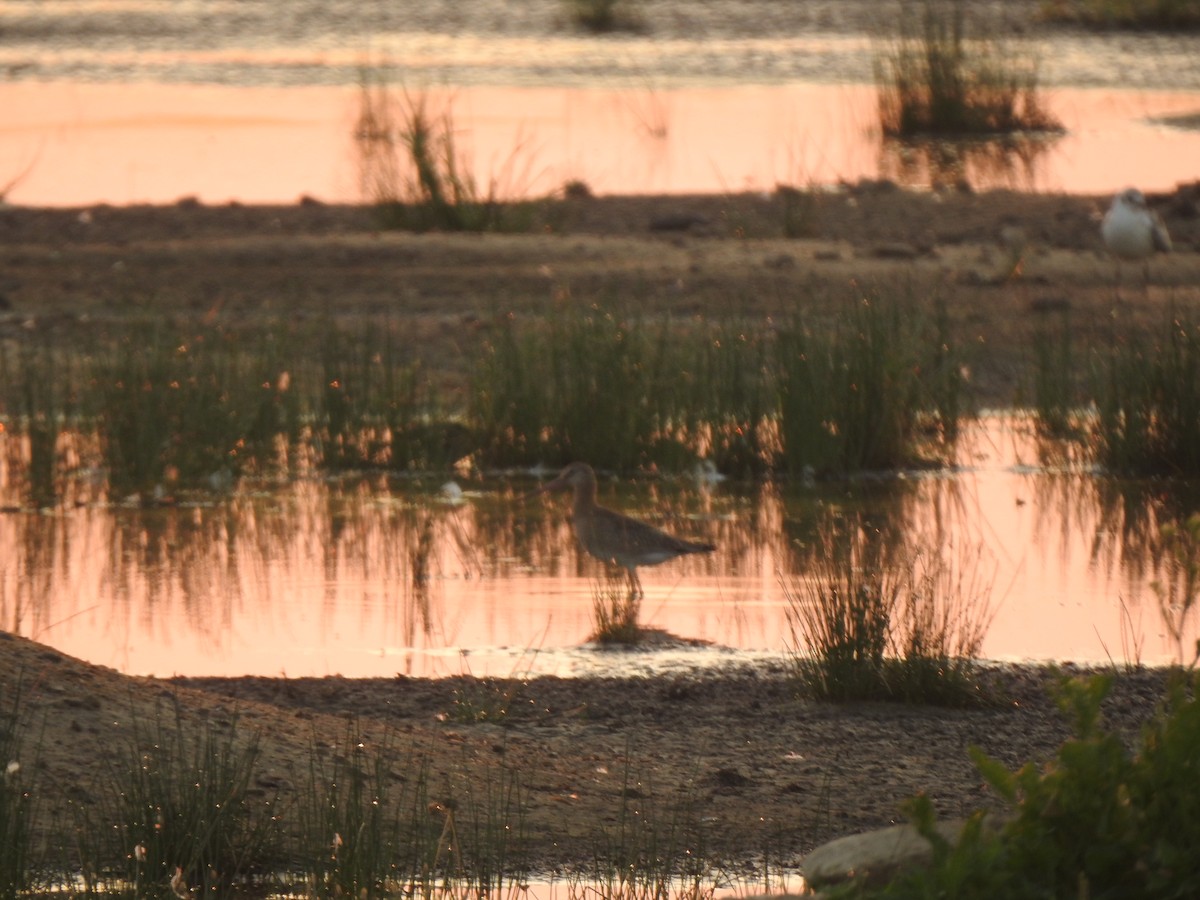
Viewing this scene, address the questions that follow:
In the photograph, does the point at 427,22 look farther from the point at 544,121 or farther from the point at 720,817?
the point at 720,817

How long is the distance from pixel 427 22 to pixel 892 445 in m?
22.2

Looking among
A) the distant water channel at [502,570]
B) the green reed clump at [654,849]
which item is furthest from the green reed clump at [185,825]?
the distant water channel at [502,570]

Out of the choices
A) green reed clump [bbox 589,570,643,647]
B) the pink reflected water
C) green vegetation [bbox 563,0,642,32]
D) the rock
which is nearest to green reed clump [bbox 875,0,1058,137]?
the pink reflected water

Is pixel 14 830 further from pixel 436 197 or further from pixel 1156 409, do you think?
pixel 436 197

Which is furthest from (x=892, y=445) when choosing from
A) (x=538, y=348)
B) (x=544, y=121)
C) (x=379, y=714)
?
(x=544, y=121)

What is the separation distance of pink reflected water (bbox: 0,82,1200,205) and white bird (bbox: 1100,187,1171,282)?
11.0ft

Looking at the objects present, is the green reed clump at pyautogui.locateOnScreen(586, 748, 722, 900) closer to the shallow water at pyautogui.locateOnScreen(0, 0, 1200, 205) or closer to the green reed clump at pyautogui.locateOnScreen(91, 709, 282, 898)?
the green reed clump at pyautogui.locateOnScreen(91, 709, 282, 898)

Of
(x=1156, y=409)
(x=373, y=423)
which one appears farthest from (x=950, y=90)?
(x=373, y=423)

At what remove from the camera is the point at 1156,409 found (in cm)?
1124

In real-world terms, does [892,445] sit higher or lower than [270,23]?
lower

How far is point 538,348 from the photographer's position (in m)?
11.7

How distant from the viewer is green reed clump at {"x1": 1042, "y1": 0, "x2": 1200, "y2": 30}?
105 feet

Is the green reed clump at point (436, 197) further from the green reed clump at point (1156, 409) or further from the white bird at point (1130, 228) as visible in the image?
the green reed clump at point (1156, 409)

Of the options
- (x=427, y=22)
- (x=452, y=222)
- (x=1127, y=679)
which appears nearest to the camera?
(x=1127, y=679)
